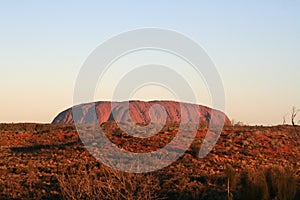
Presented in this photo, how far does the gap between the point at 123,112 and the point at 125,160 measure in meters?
49.0

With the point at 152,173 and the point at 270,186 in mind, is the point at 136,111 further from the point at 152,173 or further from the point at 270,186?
the point at 270,186

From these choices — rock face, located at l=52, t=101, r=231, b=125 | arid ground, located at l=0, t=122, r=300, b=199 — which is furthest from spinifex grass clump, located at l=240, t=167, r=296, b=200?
rock face, located at l=52, t=101, r=231, b=125

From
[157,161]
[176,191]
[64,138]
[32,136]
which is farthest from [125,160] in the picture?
[32,136]

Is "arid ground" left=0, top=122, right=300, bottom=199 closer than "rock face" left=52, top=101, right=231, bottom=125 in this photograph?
Yes

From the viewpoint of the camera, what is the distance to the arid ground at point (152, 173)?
2188 cm

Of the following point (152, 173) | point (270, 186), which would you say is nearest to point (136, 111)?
point (152, 173)

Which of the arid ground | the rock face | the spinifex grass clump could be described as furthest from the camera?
the rock face

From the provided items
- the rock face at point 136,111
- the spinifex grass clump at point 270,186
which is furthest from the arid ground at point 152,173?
the rock face at point 136,111

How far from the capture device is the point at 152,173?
28391 millimetres

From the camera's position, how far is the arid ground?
2188 cm

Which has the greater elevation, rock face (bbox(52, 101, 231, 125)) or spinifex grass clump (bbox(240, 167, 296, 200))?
rock face (bbox(52, 101, 231, 125))

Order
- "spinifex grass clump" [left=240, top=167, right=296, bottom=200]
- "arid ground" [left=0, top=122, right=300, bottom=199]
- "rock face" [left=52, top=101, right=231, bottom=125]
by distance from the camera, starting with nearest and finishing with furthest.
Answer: "spinifex grass clump" [left=240, top=167, right=296, bottom=200]
"arid ground" [left=0, top=122, right=300, bottom=199]
"rock face" [left=52, top=101, right=231, bottom=125]

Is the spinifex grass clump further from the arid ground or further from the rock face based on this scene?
the rock face

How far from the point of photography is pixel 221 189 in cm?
2431
